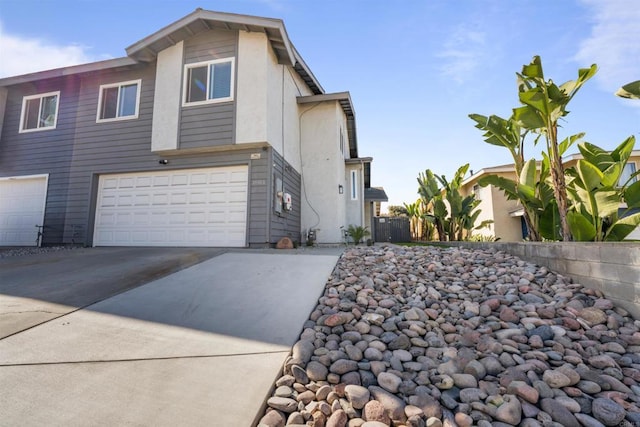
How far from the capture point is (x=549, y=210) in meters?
4.51

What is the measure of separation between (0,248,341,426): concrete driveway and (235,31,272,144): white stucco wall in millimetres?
4360

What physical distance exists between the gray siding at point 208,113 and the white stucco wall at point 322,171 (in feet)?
10.1

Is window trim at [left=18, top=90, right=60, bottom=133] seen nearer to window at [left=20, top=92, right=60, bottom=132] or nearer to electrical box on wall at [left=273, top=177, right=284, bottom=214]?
window at [left=20, top=92, right=60, bottom=132]

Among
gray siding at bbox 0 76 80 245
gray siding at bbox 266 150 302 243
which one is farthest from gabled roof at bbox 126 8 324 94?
gray siding at bbox 0 76 80 245

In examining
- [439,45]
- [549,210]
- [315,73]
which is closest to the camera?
[549,210]

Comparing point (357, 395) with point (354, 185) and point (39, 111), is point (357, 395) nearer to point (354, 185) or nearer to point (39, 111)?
point (354, 185)

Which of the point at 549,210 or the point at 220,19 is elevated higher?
the point at 220,19

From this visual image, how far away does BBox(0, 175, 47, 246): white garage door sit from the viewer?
850cm

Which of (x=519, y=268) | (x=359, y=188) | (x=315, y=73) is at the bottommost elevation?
(x=519, y=268)

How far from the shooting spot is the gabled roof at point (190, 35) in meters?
6.80

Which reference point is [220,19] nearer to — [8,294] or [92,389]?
[8,294]

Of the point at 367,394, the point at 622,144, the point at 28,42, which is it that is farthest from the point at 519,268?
the point at 28,42

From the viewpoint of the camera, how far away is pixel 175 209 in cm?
730

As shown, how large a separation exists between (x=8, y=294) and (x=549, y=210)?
292 inches
